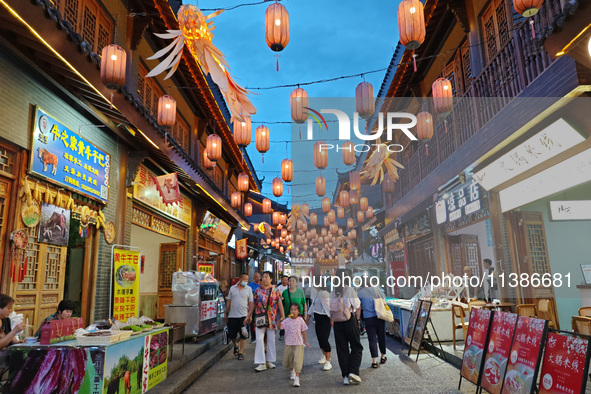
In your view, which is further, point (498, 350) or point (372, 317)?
point (372, 317)

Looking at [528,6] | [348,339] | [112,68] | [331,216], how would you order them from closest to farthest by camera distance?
[528,6]
[112,68]
[348,339]
[331,216]

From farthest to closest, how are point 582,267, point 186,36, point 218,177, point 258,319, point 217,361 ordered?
point 218,177 → point 582,267 → point 217,361 → point 258,319 → point 186,36

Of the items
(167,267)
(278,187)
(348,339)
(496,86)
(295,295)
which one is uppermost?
(278,187)

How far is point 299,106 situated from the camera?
1017 cm

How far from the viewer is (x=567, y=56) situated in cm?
610

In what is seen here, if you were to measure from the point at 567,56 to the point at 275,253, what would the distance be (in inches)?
1480

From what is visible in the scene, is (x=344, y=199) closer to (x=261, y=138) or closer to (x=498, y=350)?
(x=261, y=138)

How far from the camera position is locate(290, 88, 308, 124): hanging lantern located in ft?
33.4

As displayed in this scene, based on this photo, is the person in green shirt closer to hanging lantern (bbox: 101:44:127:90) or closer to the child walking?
the child walking

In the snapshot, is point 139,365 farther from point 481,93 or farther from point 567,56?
point 481,93

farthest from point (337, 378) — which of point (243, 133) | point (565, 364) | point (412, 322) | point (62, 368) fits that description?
point (243, 133)

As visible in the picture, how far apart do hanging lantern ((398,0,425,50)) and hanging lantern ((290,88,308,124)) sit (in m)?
3.10

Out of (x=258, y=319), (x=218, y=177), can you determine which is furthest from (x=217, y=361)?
(x=218, y=177)

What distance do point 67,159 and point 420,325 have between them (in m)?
7.52
